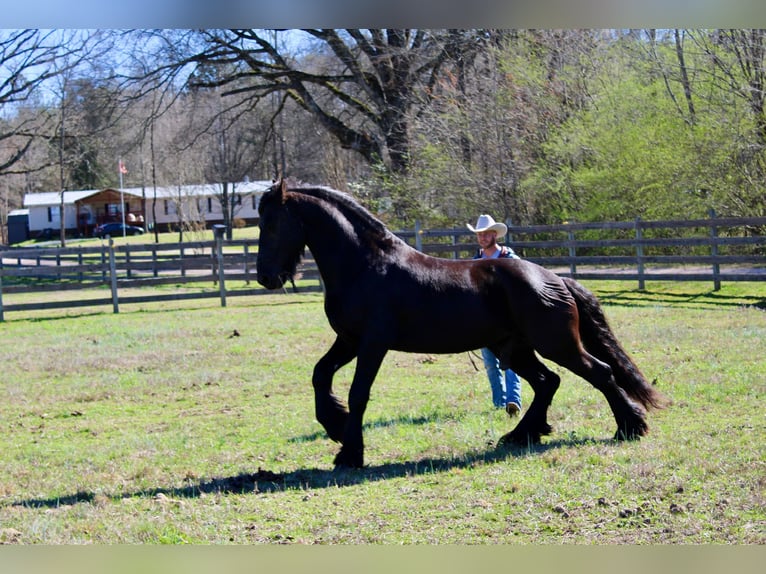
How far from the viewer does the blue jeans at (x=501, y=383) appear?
8.40m

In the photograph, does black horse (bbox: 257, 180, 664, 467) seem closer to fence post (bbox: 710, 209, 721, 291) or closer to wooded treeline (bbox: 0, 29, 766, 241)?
wooded treeline (bbox: 0, 29, 766, 241)

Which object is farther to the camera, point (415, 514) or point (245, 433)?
point (245, 433)

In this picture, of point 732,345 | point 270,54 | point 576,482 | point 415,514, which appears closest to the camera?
point 415,514

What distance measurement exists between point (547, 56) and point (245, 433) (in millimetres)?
19930

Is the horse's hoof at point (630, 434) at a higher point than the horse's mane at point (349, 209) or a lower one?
lower

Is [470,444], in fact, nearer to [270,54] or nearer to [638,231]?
[638,231]

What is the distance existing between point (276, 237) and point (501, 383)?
298 centimetres

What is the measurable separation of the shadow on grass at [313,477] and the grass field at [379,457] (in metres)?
0.02

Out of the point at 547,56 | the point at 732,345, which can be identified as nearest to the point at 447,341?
the point at 732,345

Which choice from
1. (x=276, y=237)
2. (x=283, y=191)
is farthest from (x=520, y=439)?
(x=283, y=191)

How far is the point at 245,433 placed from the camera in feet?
27.6

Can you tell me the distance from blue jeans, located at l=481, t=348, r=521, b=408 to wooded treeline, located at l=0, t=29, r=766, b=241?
364 inches

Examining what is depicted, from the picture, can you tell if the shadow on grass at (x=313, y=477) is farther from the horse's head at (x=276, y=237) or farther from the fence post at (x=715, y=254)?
the fence post at (x=715, y=254)

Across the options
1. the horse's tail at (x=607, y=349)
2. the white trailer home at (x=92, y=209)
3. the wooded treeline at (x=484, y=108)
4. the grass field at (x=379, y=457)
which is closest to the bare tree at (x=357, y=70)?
A: the wooded treeline at (x=484, y=108)
